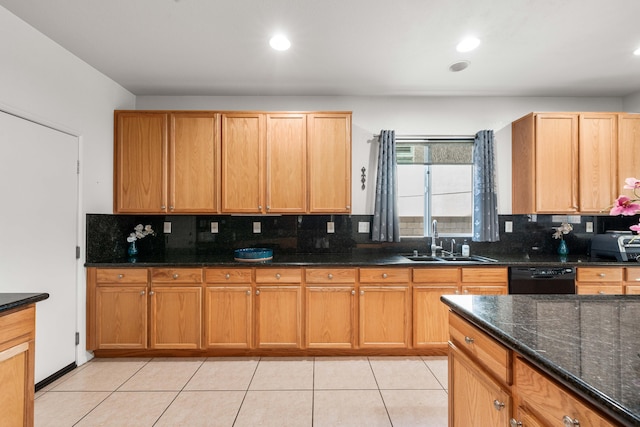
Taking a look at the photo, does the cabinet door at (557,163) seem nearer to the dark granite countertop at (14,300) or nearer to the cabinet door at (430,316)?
the cabinet door at (430,316)

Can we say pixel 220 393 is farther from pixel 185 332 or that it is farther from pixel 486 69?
pixel 486 69

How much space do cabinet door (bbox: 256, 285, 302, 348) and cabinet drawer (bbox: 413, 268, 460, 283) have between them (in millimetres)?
1136

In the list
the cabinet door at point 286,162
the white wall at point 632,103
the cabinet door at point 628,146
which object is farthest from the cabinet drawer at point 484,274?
the white wall at point 632,103

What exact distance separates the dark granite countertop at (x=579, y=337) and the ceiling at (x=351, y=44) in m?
1.88

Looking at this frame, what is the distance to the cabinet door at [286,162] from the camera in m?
3.10

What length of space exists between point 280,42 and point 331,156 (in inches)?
44.4

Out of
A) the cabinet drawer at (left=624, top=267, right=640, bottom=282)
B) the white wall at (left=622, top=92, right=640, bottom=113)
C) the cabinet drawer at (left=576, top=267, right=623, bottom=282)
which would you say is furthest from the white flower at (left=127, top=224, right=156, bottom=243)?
the white wall at (left=622, top=92, right=640, bottom=113)

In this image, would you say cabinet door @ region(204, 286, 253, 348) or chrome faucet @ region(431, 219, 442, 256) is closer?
cabinet door @ region(204, 286, 253, 348)

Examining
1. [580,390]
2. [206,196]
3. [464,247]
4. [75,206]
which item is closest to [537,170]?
[464,247]

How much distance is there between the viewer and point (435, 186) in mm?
3600

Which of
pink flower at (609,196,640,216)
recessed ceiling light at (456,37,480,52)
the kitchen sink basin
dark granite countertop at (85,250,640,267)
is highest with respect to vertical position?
recessed ceiling light at (456,37,480,52)

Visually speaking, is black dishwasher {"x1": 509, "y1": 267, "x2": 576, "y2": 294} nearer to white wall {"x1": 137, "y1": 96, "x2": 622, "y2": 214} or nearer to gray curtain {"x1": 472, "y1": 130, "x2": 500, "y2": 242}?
gray curtain {"x1": 472, "y1": 130, "x2": 500, "y2": 242}

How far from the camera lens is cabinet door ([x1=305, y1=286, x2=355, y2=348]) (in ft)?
9.30

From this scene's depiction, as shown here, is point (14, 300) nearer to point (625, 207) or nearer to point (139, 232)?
point (139, 232)
